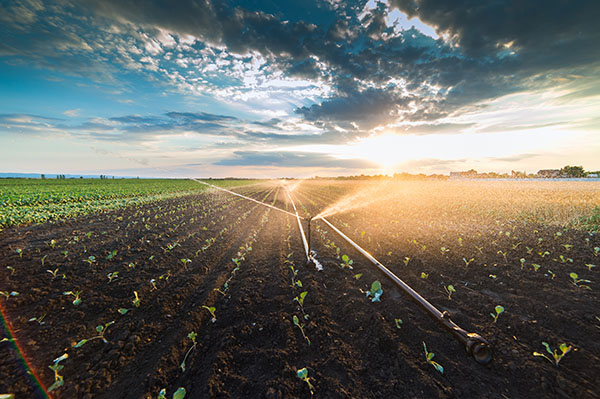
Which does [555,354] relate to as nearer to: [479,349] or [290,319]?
[479,349]

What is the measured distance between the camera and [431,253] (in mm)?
7359

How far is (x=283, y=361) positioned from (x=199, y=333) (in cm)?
162

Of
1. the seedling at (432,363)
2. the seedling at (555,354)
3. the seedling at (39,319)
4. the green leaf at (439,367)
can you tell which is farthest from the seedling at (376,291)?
the seedling at (39,319)

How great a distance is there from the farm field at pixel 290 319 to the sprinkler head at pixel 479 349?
0.10 meters

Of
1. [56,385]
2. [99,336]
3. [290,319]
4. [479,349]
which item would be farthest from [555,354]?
[99,336]

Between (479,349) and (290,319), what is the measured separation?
9.46 ft

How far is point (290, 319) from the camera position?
13.5 feet

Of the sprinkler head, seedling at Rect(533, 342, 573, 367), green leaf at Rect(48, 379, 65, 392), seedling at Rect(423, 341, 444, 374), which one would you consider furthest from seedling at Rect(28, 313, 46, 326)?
seedling at Rect(533, 342, 573, 367)

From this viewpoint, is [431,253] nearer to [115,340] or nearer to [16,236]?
[115,340]

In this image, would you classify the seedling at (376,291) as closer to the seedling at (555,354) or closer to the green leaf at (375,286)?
the green leaf at (375,286)

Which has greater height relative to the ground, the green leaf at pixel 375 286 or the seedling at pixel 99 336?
the green leaf at pixel 375 286

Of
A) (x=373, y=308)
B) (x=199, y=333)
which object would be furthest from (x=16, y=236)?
(x=373, y=308)

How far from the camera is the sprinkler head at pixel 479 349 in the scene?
312 centimetres

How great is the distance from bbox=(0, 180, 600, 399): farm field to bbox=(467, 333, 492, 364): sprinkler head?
0.32 feet
